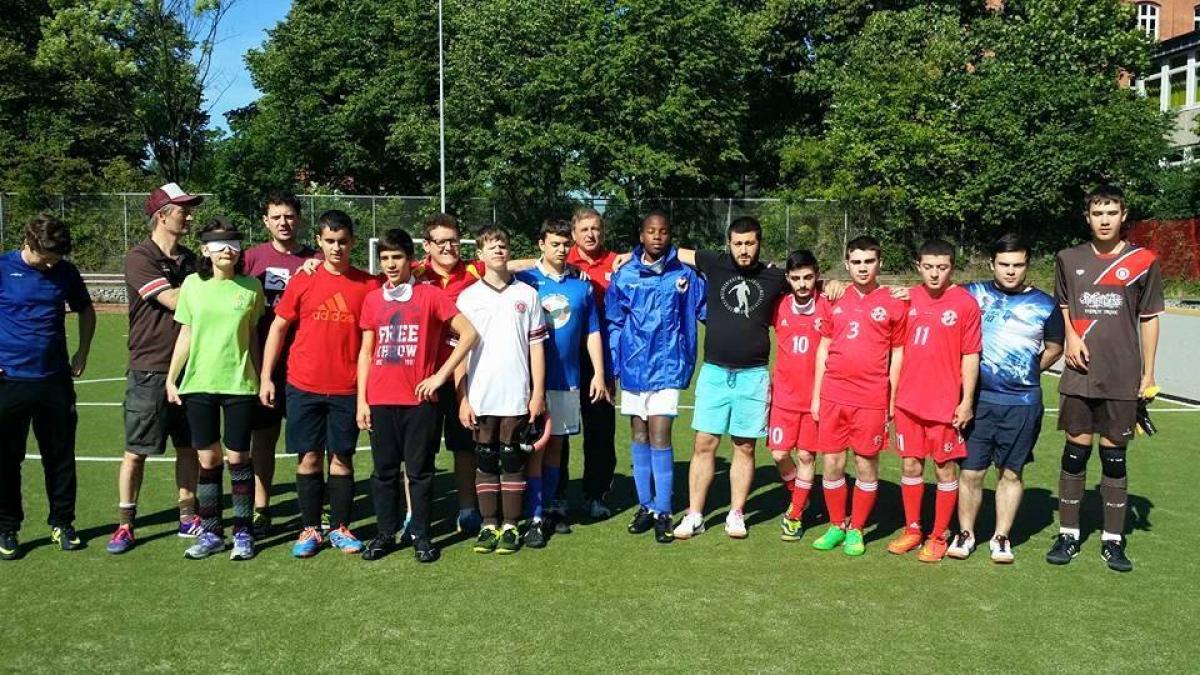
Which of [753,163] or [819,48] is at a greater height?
[819,48]

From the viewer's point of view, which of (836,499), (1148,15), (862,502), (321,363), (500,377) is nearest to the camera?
(321,363)

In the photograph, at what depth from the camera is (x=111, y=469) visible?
788 centimetres

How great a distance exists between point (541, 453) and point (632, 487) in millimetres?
1574

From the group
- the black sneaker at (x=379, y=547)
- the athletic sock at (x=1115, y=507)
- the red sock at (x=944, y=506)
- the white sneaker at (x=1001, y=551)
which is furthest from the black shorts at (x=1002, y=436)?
the black sneaker at (x=379, y=547)

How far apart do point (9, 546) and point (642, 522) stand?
3711 millimetres

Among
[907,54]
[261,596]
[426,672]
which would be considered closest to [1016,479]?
[426,672]

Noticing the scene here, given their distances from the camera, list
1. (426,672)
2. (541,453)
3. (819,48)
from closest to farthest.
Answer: (426,672) < (541,453) < (819,48)

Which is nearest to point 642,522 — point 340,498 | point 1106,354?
point 340,498

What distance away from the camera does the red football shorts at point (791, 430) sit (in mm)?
6164

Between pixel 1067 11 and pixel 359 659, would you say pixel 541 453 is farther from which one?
pixel 1067 11

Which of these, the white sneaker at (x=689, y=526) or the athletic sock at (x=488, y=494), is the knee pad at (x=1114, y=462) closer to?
the white sneaker at (x=689, y=526)

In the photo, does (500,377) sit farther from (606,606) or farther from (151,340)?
(151,340)

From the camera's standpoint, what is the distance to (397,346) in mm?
5617

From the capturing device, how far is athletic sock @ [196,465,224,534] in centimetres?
576
